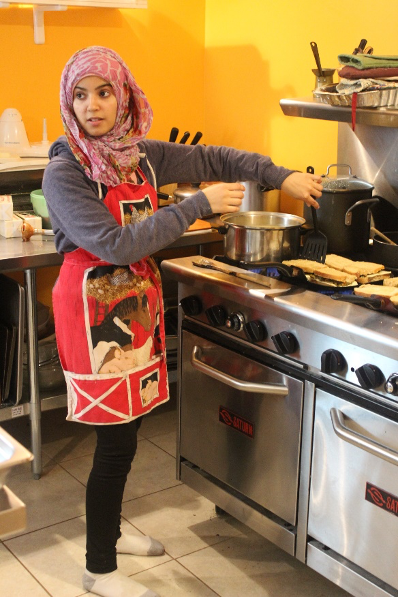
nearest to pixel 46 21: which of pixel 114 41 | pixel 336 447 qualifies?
pixel 114 41

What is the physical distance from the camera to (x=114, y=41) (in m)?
3.12

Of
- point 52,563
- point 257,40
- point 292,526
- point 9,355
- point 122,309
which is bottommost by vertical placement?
point 52,563

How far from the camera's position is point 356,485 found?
1.77m

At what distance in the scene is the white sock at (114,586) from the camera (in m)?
2.07

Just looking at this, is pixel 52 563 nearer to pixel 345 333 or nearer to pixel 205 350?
pixel 205 350

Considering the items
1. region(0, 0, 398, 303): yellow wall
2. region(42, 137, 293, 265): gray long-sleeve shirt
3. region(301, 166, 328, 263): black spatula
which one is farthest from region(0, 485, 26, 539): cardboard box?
region(0, 0, 398, 303): yellow wall

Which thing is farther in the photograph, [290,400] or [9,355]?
[9,355]

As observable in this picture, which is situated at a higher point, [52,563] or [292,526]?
[292,526]

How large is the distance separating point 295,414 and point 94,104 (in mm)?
875

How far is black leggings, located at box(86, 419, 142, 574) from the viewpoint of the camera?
201 cm

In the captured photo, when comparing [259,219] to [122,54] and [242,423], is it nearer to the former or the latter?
[242,423]

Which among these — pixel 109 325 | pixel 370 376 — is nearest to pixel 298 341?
pixel 370 376

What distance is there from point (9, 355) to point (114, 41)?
52.3 inches

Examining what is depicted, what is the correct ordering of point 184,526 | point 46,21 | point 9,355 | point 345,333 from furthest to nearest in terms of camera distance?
point 46,21
point 9,355
point 184,526
point 345,333
